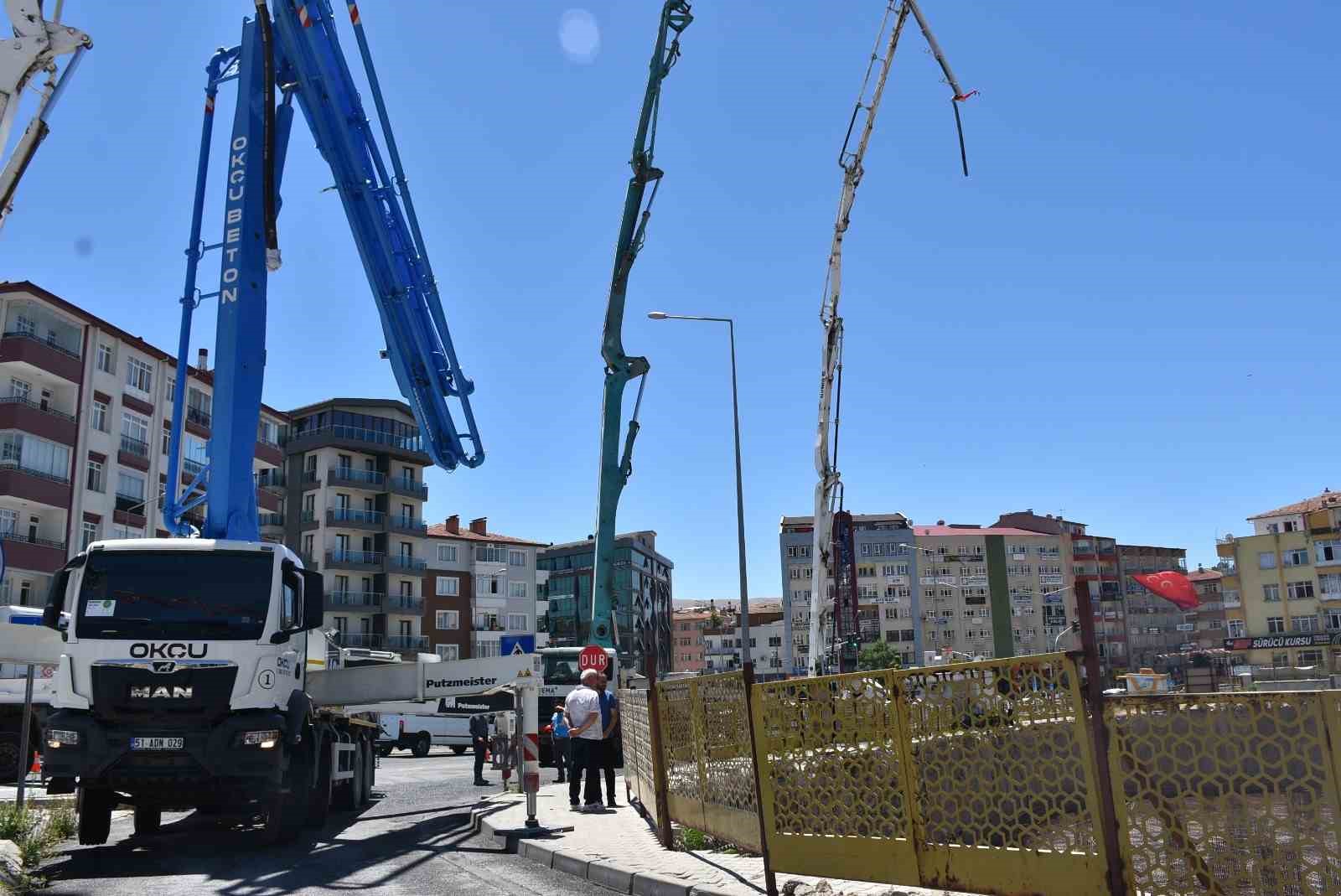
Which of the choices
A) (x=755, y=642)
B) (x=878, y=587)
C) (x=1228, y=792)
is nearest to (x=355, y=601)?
(x=878, y=587)

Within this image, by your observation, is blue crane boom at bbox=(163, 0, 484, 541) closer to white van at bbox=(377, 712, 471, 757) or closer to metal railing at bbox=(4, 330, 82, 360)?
white van at bbox=(377, 712, 471, 757)

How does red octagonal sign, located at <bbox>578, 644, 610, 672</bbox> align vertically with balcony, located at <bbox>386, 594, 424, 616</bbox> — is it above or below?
below

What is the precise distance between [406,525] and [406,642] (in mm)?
7592

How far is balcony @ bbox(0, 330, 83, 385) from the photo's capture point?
38.7 m

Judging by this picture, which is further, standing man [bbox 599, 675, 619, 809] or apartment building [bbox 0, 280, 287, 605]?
apartment building [bbox 0, 280, 287, 605]

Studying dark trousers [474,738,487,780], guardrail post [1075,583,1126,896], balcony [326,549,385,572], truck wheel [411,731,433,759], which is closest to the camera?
guardrail post [1075,583,1126,896]

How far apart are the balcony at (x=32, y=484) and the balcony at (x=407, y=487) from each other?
1189 inches

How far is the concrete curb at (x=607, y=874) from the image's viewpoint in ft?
25.2

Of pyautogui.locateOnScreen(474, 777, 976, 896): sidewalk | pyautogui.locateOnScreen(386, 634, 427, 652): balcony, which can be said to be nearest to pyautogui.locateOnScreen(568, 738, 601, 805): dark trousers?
pyautogui.locateOnScreen(474, 777, 976, 896): sidewalk

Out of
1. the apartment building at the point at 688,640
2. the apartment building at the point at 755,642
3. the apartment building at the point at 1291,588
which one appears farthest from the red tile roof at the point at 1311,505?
the apartment building at the point at 688,640

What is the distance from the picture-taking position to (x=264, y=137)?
13.9 meters

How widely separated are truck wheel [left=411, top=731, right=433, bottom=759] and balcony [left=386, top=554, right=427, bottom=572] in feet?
113

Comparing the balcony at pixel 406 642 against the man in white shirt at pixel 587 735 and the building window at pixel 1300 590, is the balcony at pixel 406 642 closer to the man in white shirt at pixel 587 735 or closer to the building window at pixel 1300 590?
the man in white shirt at pixel 587 735

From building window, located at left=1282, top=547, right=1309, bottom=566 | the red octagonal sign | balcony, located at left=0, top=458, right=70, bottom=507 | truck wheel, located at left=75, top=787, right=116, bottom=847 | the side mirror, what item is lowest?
truck wheel, located at left=75, top=787, right=116, bottom=847
